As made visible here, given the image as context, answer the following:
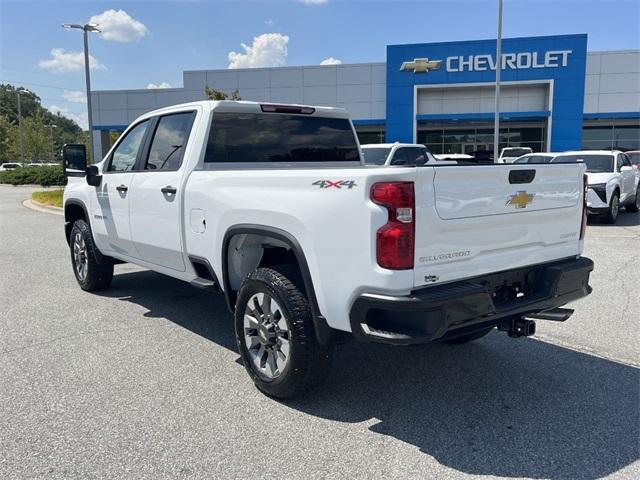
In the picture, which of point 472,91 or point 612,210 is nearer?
point 612,210

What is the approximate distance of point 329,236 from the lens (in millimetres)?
3205

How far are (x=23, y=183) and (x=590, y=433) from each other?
39.1 meters

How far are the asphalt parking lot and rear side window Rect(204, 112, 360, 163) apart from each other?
172 centimetres

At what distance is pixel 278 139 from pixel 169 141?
3.28 ft

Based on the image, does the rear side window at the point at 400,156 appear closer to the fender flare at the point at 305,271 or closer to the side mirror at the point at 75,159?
the side mirror at the point at 75,159

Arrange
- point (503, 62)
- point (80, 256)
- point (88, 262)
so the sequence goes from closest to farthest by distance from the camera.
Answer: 1. point (88, 262)
2. point (80, 256)
3. point (503, 62)

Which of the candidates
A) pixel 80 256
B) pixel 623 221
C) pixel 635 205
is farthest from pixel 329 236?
pixel 635 205

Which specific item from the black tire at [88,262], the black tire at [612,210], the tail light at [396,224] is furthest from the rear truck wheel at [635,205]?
the tail light at [396,224]

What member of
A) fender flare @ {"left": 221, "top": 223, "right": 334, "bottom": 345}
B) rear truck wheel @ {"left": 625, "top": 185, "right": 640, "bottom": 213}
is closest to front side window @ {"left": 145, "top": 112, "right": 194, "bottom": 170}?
fender flare @ {"left": 221, "top": 223, "right": 334, "bottom": 345}

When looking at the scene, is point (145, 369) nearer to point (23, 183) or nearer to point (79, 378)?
point (79, 378)

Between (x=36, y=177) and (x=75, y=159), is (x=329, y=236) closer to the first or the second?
(x=75, y=159)

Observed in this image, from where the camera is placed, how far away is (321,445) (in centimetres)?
318

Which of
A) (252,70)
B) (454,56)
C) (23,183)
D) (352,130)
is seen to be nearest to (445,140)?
(454,56)

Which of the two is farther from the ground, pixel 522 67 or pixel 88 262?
pixel 522 67
